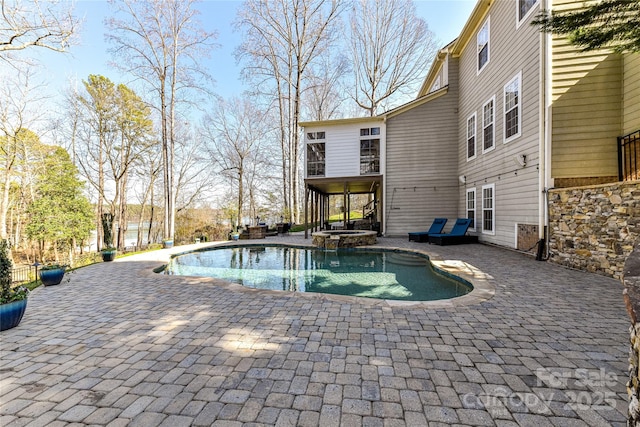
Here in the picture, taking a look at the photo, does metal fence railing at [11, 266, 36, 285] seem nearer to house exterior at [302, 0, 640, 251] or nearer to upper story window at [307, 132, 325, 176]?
house exterior at [302, 0, 640, 251]

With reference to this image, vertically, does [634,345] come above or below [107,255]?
above

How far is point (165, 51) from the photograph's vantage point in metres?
12.5

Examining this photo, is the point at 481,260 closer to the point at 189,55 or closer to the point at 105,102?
the point at 189,55

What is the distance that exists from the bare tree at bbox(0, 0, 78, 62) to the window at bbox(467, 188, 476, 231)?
41.6 ft

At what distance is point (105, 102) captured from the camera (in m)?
15.3

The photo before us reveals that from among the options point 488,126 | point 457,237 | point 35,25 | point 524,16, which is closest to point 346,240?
point 457,237

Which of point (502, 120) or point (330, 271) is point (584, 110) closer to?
point (502, 120)

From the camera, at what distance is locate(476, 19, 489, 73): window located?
346 inches

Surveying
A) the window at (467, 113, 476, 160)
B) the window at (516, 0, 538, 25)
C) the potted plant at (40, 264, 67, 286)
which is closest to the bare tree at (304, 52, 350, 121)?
the window at (467, 113, 476, 160)

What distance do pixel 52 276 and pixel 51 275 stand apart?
0.09 feet

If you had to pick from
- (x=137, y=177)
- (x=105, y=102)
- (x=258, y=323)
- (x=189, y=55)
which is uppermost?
(x=189, y=55)

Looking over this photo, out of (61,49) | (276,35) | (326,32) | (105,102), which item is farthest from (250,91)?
(61,49)

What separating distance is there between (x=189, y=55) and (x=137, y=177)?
10.7m

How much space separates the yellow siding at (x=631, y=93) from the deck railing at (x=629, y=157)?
18 cm
